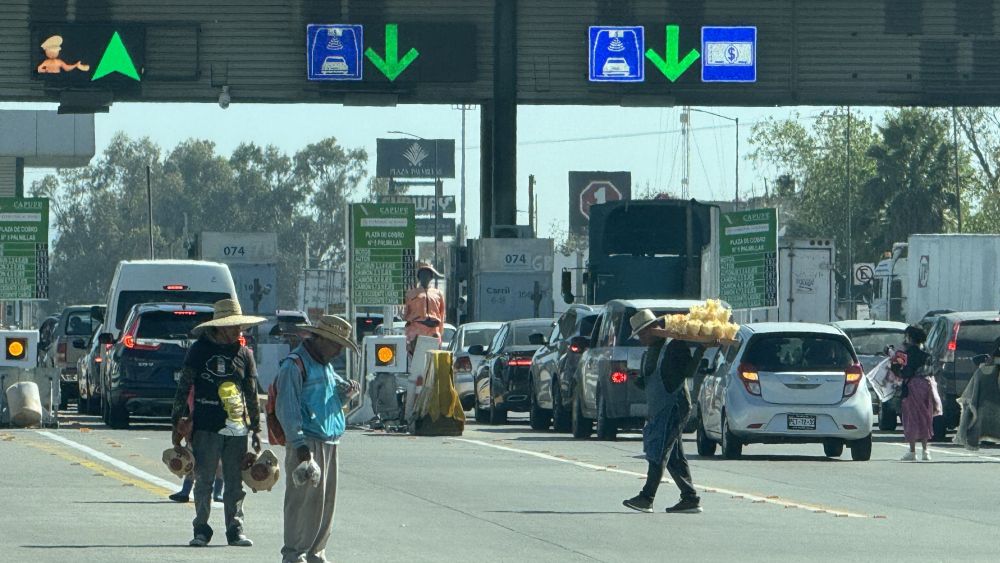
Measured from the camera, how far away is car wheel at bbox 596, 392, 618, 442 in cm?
2934

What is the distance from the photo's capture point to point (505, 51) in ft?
141

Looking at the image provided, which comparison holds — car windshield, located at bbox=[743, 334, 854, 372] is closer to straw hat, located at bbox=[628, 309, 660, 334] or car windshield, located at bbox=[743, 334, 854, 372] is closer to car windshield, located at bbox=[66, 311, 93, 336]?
straw hat, located at bbox=[628, 309, 660, 334]

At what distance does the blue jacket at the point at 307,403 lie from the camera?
14.1 metres

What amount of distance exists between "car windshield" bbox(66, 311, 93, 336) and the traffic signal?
36.5 ft

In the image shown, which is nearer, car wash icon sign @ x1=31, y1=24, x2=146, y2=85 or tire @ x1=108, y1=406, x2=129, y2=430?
tire @ x1=108, y1=406, x2=129, y2=430

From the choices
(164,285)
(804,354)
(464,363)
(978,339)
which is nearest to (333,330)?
(804,354)

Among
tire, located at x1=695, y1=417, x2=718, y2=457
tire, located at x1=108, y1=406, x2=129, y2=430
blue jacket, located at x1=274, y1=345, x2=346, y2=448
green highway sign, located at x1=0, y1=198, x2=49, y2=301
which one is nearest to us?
blue jacket, located at x1=274, y1=345, x2=346, y2=448

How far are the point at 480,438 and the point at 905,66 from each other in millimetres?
16210

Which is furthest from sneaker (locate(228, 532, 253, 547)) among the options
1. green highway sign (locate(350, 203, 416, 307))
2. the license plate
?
green highway sign (locate(350, 203, 416, 307))

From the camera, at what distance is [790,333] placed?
1053 inches

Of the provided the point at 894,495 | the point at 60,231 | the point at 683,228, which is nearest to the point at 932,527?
the point at 894,495

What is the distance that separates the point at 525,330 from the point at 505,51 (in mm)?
8998

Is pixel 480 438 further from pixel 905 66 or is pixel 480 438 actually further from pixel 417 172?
pixel 417 172

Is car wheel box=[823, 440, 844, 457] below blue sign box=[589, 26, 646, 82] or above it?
below
